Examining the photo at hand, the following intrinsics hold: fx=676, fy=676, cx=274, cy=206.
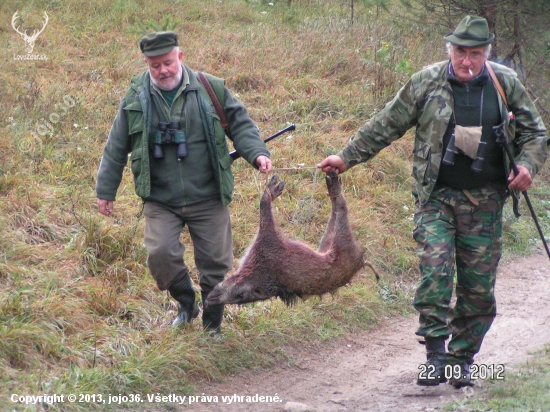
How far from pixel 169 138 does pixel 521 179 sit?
7.91 ft

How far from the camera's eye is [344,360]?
19.6 ft

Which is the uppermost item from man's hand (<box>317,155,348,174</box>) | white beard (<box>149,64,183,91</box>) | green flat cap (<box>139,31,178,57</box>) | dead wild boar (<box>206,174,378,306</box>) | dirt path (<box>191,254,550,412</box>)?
green flat cap (<box>139,31,178,57</box>)

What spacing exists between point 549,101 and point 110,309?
891cm

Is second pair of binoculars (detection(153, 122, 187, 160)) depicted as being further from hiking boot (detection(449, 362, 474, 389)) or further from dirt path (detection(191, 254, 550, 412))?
hiking boot (detection(449, 362, 474, 389))

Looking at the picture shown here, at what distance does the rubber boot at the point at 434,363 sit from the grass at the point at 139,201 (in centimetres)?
142

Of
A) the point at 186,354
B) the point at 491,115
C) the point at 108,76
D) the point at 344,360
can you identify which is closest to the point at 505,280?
the point at 344,360

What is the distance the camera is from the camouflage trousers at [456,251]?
4.66m

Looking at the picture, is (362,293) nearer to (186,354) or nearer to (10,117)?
(186,354)

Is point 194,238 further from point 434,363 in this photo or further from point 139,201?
point 139,201

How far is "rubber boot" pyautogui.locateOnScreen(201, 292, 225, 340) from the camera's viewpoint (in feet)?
17.4

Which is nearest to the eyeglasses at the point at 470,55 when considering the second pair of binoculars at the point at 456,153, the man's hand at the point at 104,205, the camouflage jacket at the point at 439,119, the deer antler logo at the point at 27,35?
the camouflage jacket at the point at 439,119

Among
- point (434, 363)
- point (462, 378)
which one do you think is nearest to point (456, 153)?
point (434, 363)

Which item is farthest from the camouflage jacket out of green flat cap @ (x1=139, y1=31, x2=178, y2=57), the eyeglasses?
green flat cap @ (x1=139, y1=31, x2=178, y2=57)

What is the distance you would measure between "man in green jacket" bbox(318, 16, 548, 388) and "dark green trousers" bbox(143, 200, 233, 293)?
1451mm
